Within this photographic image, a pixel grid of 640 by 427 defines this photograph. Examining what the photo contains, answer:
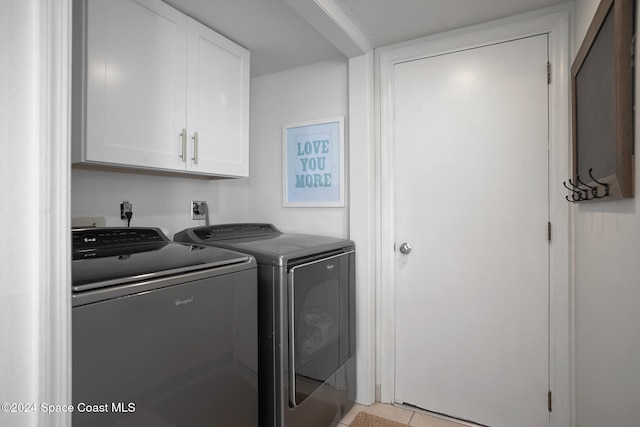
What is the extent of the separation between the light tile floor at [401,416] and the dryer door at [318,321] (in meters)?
0.33

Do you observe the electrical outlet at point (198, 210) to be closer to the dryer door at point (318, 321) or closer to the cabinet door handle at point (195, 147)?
the cabinet door handle at point (195, 147)

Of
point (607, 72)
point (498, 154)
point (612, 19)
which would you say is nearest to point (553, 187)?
point (498, 154)

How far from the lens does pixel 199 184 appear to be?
2.35 meters

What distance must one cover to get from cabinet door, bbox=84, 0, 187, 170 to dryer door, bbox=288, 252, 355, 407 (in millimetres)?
891

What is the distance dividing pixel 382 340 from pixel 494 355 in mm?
634

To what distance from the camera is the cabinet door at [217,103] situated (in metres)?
1.80

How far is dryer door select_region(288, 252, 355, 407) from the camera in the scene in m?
1.60

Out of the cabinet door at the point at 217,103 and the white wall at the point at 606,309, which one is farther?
the cabinet door at the point at 217,103

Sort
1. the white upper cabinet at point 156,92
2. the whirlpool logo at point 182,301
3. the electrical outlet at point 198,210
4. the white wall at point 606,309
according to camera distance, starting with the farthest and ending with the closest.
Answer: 1. the electrical outlet at point 198,210
2. the white upper cabinet at point 156,92
3. the whirlpool logo at point 182,301
4. the white wall at point 606,309

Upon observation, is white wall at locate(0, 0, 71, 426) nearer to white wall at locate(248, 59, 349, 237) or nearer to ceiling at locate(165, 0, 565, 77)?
ceiling at locate(165, 0, 565, 77)

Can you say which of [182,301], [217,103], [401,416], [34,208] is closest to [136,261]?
[182,301]

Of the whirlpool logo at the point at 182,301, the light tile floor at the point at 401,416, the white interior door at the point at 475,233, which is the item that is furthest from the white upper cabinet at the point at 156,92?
the light tile floor at the point at 401,416

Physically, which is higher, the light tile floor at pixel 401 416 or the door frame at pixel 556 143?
the door frame at pixel 556 143

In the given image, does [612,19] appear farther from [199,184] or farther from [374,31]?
[199,184]
